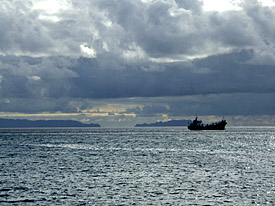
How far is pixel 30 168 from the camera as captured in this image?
82312 mm

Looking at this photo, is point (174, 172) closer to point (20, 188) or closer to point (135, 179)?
point (135, 179)

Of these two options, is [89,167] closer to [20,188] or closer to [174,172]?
[174,172]

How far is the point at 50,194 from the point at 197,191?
19.6 meters

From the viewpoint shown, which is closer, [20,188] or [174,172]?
[20,188]

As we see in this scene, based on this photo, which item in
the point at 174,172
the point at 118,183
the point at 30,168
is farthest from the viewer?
the point at 30,168

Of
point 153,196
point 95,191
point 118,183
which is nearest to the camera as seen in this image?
point 153,196

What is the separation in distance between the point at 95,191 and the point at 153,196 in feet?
28.4

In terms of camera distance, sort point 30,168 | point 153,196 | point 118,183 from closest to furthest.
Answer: point 153,196 < point 118,183 < point 30,168

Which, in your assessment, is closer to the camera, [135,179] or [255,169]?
[135,179]

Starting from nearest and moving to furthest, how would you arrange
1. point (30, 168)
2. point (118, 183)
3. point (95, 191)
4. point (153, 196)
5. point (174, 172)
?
1. point (153, 196)
2. point (95, 191)
3. point (118, 183)
4. point (174, 172)
5. point (30, 168)

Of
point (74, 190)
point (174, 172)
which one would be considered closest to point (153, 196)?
point (74, 190)

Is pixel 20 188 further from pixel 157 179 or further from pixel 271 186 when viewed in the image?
pixel 271 186

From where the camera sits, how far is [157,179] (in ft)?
212

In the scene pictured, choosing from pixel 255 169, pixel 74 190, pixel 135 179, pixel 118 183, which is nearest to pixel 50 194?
pixel 74 190
